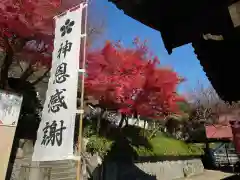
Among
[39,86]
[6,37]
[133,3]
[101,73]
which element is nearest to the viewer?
[133,3]

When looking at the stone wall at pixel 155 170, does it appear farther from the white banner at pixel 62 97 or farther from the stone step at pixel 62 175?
the white banner at pixel 62 97

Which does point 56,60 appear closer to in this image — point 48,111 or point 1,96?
point 48,111

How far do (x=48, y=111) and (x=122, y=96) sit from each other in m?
10.1

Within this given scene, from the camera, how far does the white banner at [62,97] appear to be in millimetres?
5254

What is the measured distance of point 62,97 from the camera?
19.1ft

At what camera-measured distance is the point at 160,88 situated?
16875 millimetres

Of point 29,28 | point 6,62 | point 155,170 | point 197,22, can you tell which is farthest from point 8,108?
point 155,170

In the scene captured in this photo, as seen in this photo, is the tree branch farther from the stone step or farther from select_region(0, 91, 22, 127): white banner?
the stone step

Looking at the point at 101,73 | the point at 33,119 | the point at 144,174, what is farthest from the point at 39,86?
the point at 144,174

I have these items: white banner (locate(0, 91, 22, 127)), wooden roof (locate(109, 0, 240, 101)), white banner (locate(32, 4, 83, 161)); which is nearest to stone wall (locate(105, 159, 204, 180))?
white banner (locate(0, 91, 22, 127))

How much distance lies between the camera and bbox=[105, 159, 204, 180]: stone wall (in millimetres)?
15250

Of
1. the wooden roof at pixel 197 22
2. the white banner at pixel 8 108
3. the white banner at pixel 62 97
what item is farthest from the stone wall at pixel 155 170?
the wooden roof at pixel 197 22

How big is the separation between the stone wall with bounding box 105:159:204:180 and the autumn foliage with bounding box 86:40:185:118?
3753 millimetres

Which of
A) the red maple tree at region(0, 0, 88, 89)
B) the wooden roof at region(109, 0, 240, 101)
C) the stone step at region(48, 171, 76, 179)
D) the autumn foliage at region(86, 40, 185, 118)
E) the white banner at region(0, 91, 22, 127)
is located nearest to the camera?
the wooden roof at region(109, 0, 240, 101)
